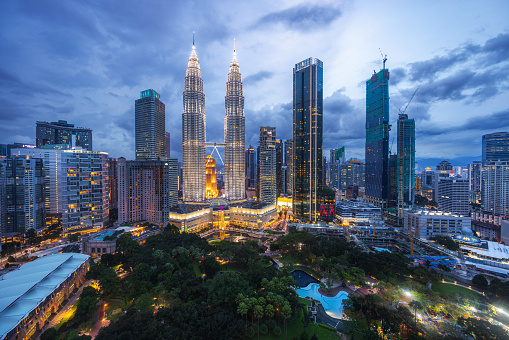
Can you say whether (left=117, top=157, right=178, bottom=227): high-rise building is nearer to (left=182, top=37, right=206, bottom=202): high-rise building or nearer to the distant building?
(left=182, top=37, right=206, bottom=202): high-rise building

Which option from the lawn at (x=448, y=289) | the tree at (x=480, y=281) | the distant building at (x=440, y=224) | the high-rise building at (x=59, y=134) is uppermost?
the high-rise building at (x=59, y=134)

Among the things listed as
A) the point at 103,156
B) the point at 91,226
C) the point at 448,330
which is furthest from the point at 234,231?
the point at 448,330

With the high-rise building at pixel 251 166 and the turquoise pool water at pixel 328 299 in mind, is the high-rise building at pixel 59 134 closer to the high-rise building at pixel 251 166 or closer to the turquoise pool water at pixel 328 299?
the high-rise building at pixel 251 166

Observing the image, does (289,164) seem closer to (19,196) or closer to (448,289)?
(448,289)

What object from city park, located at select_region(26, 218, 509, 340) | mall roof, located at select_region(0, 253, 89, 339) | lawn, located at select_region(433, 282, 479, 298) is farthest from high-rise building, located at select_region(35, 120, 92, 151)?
lawn, located at select_region(433, 282, 479, 298)

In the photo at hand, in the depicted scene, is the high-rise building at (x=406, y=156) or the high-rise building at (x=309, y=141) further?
the high-rise building at (x=406, y=156)

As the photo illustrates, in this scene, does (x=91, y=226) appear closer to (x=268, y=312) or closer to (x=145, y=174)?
(x=145, y=174)

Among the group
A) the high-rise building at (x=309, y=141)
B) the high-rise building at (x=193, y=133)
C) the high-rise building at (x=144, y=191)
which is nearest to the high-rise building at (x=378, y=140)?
the high-rise building at (x=309, y=141)

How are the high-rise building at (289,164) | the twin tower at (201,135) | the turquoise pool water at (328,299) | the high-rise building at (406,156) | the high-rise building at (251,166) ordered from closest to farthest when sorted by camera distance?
the turquoise pool water at (328,299), the high-rise building at (406,156), the twin tower at (201,135), the high-rise building at (289,164), the high-rise building at (251,166)
